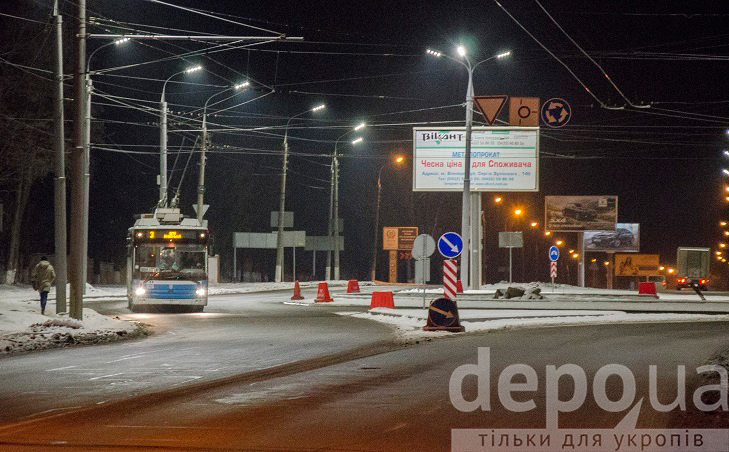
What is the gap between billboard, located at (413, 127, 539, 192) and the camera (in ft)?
176

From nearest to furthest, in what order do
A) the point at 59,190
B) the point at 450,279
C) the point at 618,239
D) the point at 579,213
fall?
1. the point at 59,190
2. the point at 450,279
3. the point at 579,213
4. the point at 618,239

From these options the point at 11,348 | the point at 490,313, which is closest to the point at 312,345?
the point at 11,348

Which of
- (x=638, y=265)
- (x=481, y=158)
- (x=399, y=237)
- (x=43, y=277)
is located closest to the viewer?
A: (x=43, y=277)

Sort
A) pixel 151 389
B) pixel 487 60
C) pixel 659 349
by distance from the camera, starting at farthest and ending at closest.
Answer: pixel 487 60
pixel 659 349
pixel 151 389

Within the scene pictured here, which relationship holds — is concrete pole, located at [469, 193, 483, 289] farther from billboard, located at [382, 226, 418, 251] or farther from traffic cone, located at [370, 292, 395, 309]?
billboard, located at [382, 226, 418, 251]

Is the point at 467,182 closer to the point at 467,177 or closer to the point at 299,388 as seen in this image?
the point at 467,177

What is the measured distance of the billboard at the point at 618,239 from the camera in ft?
312

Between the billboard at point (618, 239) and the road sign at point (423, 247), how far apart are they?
224ft

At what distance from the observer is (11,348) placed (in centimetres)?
1945

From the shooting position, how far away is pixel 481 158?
5366cm

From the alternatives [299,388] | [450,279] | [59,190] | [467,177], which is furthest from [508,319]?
[467,177]

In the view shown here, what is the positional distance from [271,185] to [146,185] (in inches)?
641

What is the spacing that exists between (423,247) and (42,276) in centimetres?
1048

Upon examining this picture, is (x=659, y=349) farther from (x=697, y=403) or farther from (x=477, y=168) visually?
(x=477, y=168)
